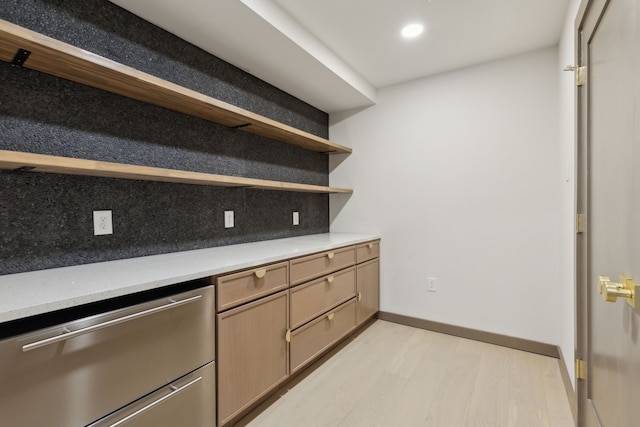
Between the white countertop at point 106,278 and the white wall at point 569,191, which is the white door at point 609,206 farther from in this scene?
the white countertop at point 106,278

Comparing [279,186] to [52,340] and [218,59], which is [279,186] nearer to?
[218,59]

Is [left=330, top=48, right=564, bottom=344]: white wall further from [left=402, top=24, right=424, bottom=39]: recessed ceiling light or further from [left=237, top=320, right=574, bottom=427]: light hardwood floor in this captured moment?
[left=402, top=24, right=424, bottom=39]: recessed ceiling light

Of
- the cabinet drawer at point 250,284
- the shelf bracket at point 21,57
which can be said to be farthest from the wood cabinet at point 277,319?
the shelf bracket at point 21,57

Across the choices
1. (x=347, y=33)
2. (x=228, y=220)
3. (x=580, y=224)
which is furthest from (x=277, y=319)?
(x=347, y=33)

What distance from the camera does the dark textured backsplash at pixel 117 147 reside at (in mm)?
1312

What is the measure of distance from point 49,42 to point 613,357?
7.33 feet

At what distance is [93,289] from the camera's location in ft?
3.43

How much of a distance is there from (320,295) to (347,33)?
186 cm

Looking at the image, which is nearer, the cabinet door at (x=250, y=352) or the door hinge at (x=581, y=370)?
the door hinge at (x=581, y=370)

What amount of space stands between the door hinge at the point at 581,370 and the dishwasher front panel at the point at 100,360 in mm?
1693

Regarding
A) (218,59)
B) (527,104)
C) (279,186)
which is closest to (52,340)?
(279,186)

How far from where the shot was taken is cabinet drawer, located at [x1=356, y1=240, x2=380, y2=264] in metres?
2.68

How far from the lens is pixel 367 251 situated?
282cm

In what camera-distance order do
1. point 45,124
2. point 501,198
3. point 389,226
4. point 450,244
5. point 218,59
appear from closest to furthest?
point 45,124 → point 218,59 → point 501,198 → point 450,244 → point 389,226
